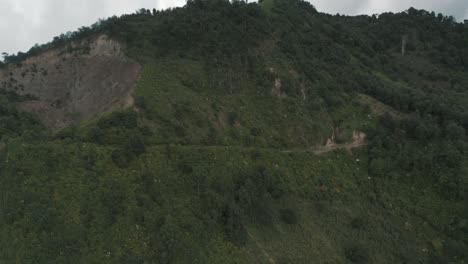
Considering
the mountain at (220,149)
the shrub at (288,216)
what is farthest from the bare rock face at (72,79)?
the shrub at (288,216)

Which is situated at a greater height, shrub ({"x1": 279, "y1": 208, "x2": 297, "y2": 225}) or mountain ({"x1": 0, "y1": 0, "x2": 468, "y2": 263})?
mountain ({"x1": 0, "y1": 0, "x2": 468, "y2": 263})

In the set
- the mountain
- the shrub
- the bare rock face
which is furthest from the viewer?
the bare rock face

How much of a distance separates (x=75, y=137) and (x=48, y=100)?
47.1 ft

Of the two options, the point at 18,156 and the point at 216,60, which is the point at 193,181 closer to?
the point at 18,156

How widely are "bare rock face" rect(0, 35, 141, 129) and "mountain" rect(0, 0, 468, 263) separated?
16 cm

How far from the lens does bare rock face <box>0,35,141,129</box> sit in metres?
43.0

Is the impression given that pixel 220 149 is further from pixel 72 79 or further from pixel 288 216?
pixel 72 79

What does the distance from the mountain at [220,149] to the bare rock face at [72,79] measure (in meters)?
0.16

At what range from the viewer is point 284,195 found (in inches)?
1384

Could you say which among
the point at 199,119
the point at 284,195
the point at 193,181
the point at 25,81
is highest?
the point at 25,81

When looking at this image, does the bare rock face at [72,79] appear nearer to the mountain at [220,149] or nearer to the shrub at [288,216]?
the mountain at [220,149]

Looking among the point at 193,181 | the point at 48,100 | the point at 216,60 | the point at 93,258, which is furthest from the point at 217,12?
the point at 93,258

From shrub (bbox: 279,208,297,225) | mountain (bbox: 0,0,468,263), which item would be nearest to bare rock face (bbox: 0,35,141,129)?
mountain (bbox: 0,0,468,263)

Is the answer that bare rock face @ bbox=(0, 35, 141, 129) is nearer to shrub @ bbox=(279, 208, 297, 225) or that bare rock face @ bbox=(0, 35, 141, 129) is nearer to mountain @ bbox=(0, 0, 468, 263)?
mountain @ bbox=(0, 0, 468, 263)
